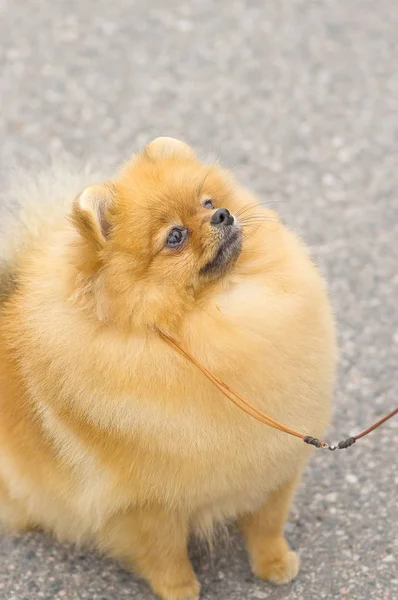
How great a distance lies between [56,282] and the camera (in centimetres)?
204

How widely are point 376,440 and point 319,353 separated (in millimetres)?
862

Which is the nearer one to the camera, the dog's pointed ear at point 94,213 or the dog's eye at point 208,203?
the dog's pointed ear at point 94,213

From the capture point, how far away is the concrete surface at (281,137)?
2508mm

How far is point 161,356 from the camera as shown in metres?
1.94

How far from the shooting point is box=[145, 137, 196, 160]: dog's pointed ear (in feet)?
6.86

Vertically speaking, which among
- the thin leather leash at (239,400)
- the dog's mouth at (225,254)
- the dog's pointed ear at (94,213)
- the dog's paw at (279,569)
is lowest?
the dog's paw at (279,569)

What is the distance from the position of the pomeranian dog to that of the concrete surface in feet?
1.02

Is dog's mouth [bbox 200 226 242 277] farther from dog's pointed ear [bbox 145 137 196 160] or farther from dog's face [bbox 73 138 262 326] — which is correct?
dog's pointed ear [bbox 145 137 196 160]

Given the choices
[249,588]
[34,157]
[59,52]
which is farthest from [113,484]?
[59,52]

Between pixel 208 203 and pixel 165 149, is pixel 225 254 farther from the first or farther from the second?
pixel 165 149

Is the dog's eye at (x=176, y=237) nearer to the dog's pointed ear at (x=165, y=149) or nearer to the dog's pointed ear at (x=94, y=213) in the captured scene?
the dog's pointed ear at (x=94, y=213)

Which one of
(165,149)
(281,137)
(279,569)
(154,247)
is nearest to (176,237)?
(154,247)

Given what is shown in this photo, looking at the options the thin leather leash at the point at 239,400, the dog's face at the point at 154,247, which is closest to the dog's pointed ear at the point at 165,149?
the dog's face at the point at 154,247

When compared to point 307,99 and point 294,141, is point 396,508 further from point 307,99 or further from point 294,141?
point 307,99
